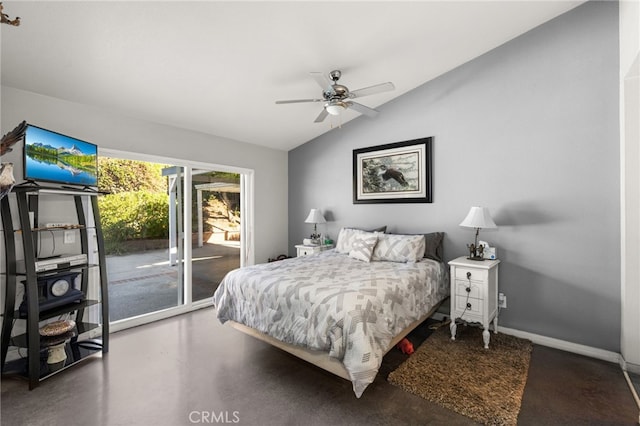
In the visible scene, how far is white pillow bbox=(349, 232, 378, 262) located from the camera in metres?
3.50

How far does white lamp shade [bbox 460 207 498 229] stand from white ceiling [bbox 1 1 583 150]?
179 cm

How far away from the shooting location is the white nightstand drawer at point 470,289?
9.36ft

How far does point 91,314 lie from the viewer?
3.15 meters

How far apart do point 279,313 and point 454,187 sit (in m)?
2.56

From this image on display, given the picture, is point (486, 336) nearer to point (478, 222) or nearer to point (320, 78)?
point (478, 222)

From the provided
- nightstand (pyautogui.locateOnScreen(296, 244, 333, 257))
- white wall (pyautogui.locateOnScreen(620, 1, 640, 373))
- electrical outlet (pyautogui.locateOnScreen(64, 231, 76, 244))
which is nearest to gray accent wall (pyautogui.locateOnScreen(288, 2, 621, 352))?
white wall (pyautogui.locateOnScreen(620, 1, 640, 373))

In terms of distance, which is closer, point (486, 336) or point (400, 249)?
point (486, 336)

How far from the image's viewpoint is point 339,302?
2125 mm

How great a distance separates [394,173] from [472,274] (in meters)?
1.72

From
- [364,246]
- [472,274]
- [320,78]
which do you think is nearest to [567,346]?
[472,274]

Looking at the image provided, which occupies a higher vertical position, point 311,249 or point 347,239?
point 347,239

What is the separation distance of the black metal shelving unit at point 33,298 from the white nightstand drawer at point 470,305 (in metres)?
3.47

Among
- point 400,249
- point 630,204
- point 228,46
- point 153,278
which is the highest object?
point 228,46

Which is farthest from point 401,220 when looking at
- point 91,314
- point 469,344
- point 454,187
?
point 91,314
